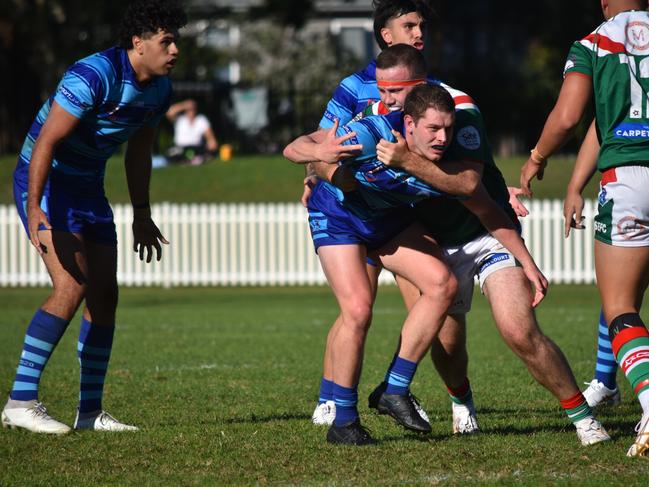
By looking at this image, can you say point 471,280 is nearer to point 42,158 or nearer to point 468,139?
point 468,139

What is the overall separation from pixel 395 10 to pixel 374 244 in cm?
A: 147

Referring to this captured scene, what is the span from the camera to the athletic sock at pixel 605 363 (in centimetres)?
756

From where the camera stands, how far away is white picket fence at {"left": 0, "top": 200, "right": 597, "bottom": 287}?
20.1m

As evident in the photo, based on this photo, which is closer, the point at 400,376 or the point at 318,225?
the point at 400,376

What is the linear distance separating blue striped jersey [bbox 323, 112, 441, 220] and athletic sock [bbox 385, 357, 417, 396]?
0.82 metres

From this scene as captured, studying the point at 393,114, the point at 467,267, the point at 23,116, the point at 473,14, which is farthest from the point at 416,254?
the point at 473,14

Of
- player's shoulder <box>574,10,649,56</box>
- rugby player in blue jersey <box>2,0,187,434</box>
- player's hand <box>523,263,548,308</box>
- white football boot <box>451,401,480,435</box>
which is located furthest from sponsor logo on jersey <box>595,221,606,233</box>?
rugby player in blue jersey <box>2,0,187,434</box>

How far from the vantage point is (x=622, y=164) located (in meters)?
5.64

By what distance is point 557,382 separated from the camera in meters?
5.89

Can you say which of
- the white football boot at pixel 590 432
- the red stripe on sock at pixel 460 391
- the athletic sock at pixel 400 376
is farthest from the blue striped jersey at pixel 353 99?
the white football boot at pixel 590 432

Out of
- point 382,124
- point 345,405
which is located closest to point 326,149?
point 382,124

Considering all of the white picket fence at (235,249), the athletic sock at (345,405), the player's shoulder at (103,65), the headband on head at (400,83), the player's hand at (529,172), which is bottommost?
the white picket fence at (235,249)

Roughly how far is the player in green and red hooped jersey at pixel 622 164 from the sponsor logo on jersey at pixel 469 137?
0.46 meters

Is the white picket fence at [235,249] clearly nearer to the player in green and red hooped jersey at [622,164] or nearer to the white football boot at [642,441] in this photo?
the player in green and red hooped jersey at [622,164]
